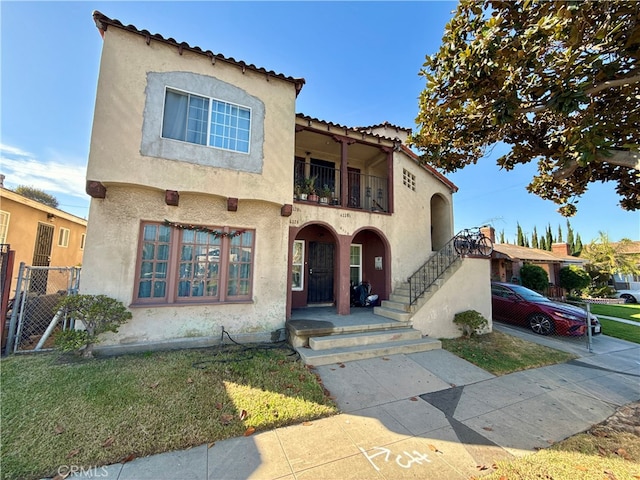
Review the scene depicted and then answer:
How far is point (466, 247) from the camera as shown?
9133 millimetres

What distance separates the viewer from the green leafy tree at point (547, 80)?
4.31 meters

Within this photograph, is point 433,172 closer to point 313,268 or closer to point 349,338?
point 313,268

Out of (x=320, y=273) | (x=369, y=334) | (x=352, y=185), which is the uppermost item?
(x=352, y=185)

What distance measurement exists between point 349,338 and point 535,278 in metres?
17.2

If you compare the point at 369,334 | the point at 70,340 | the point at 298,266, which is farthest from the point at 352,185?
the point at 70,340

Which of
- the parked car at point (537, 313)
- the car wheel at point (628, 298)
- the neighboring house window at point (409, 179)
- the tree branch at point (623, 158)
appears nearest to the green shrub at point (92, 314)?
the neighboring house window at point (409, 179)

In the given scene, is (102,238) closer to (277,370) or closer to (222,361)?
(222,361)

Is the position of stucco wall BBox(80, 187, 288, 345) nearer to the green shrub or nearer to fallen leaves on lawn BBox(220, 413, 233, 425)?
the green shrub

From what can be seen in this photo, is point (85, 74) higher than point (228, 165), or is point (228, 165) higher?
point (85, 74)

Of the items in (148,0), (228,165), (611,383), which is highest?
(148,0)

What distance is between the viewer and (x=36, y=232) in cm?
1138

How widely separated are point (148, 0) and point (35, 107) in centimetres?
739

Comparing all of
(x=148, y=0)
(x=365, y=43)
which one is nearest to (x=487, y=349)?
(x=365, y=43)

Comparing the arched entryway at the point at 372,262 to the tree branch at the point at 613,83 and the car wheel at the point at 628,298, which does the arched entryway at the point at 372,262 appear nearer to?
the tree branch at the point at 613,83
